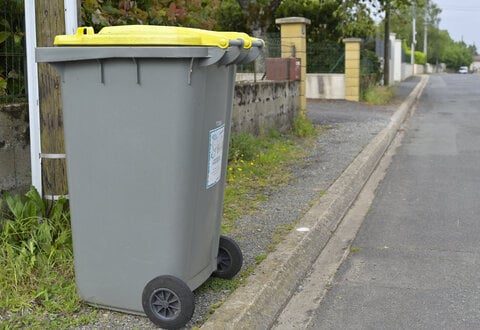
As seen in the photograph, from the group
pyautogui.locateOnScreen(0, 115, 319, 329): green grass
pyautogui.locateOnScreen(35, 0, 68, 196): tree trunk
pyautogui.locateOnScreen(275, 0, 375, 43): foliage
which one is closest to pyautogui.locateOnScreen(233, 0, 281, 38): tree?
pyautogui.locateOnScreen(275, 0, 375, 43): foliage

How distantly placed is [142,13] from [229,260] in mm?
2780

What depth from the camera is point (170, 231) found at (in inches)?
135

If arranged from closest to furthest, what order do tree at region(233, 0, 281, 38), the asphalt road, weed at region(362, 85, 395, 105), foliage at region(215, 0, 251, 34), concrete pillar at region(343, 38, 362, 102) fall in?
the asphalt road
weed at region(362, 85, 395, 105)
concrete pillar at region(343, 38, 362, 102)
tree at region(233, 0, 281, 38)
foliage at region(215, 0, 251, 34)

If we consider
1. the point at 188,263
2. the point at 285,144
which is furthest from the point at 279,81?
the point at 188,263

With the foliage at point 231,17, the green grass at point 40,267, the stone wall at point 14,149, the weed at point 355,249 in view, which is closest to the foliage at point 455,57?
the foliage at point 231,17

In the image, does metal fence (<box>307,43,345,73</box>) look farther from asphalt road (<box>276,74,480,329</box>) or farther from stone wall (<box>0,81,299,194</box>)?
asphalt road (<box>276,74,480,329</box>)

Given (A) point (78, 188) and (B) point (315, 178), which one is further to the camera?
(B) point (315, 178)

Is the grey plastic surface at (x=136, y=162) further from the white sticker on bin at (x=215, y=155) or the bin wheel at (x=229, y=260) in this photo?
the bin wheel at (x=229, y=260)

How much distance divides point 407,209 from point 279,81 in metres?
5.32

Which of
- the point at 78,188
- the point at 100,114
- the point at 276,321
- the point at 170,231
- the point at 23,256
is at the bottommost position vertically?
the point at 276,321

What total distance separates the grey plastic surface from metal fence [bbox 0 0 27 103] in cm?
171

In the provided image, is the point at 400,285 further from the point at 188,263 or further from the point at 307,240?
the point at 188,263

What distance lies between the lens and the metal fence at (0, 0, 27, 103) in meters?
5.01

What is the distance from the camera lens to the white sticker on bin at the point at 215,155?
359cm
